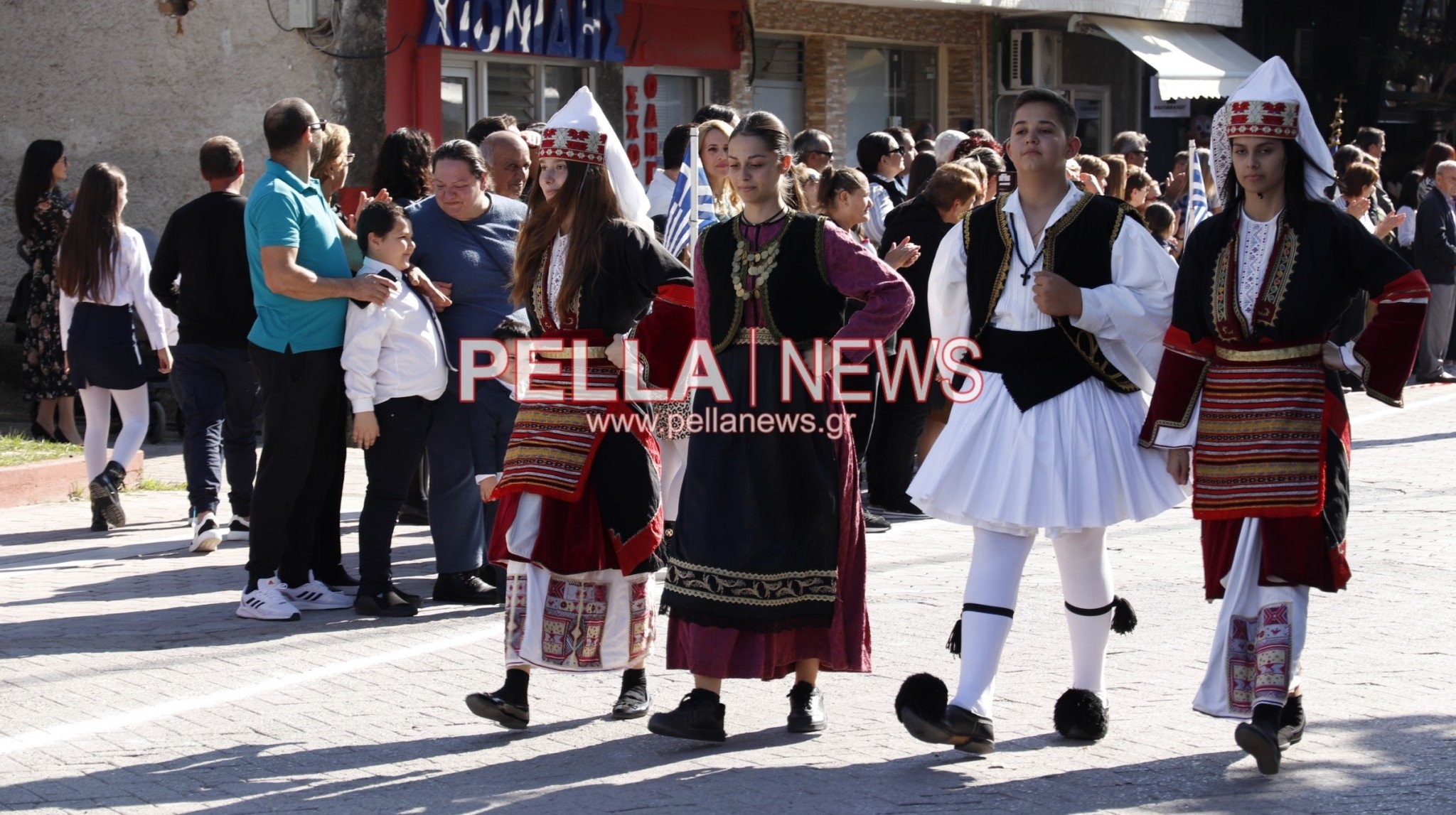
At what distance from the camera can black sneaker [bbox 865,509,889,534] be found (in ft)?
31.6

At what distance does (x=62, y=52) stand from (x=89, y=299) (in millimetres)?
5782

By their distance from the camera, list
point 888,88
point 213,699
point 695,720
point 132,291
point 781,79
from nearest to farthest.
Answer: point 695,720 → point 213,699 → point 132,291 → point 781,79 → point 888,88

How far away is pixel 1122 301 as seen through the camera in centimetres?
519

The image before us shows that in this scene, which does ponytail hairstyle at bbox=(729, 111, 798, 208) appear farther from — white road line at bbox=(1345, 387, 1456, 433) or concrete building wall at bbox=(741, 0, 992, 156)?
concrete building wall at bbox=(741, 0, 992, 156)

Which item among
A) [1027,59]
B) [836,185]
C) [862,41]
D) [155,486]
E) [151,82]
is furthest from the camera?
[1027,59]

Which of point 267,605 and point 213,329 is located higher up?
point 213,329

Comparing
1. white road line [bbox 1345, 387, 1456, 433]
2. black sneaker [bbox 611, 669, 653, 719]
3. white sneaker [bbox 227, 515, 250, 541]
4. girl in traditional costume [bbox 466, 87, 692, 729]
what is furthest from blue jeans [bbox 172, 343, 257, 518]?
white road line [bbox 1345, 387, 1456, 433]

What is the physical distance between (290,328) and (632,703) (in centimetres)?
249

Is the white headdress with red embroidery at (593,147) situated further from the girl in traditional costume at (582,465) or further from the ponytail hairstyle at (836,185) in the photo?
the ponytail hairstyle at (836,185)

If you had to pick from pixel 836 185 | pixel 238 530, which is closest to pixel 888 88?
pixel 836 185

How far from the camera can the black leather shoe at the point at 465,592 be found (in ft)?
25.5

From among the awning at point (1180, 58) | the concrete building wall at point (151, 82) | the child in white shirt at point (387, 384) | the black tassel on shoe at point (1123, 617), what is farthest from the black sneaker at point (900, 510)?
the awning at point (1180, 58)

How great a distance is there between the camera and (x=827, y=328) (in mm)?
5574

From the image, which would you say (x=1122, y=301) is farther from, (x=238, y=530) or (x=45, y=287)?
(x=45, y=287)
